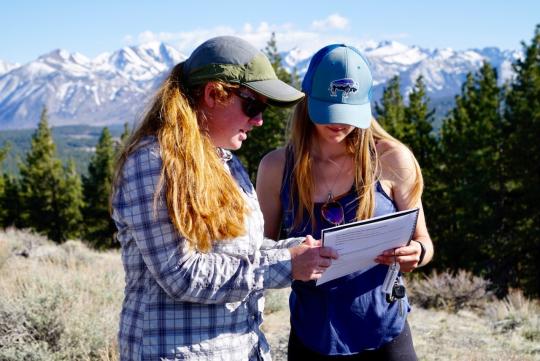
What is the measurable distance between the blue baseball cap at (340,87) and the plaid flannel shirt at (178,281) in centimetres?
57

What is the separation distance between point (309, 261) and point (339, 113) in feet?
2.29

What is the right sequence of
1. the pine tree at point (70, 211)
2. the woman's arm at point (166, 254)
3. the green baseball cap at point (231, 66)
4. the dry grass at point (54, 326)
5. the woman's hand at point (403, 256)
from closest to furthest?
the woman's arm at point (166, 254) < the green baseball cap at point (231, 66) < the woman's hand at point (403, 256) < the dry grass at point (54, 326) < the pine tree at point (70, 211)

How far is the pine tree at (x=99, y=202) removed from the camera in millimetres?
36250

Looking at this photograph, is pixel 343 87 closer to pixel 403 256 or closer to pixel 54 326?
pixel 403 256

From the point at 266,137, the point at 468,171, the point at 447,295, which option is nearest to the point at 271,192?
the point at 447,295

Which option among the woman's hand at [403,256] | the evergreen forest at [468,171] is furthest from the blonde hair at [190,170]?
the evergreen forest at [468,171]

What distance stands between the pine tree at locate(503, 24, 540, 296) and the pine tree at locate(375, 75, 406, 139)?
5.92 meters

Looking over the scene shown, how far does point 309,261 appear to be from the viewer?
5.99ft

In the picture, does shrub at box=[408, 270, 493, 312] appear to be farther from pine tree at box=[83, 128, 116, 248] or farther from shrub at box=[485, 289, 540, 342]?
pine tree at box=[83, 128, 116, 248]

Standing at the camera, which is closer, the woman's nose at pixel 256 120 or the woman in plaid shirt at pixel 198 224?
the woman in plaid shirt at pixel 198 224

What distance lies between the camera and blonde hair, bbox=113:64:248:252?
5.28ft

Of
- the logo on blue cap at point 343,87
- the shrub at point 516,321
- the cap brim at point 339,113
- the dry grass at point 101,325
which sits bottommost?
the shrub at point 516,321

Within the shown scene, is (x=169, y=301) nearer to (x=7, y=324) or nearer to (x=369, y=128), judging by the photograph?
(x=369, y=128)

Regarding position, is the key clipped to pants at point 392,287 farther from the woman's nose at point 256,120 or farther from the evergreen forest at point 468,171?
the evergreen forest at point 468,171
